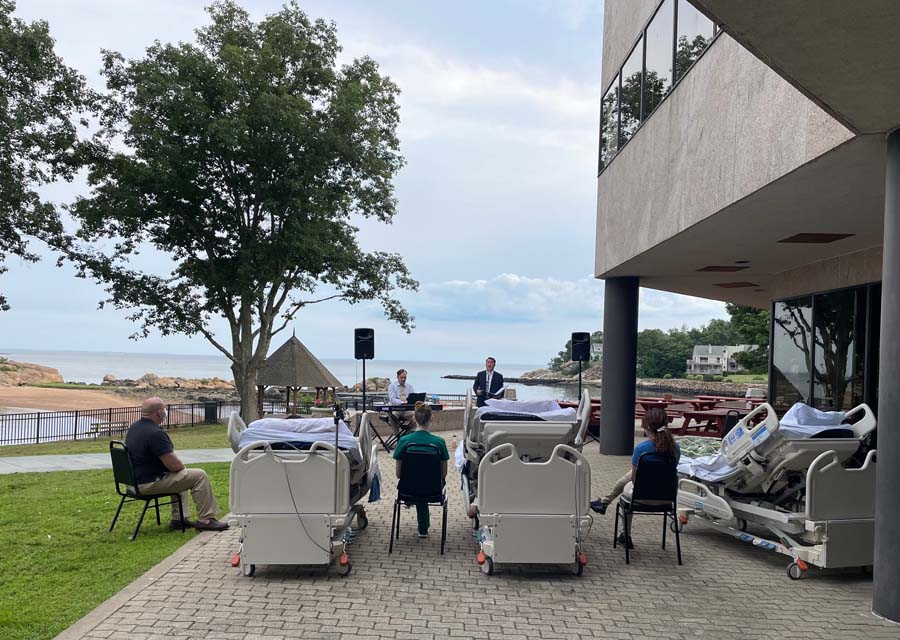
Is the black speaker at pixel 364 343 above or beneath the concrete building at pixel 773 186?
beneath

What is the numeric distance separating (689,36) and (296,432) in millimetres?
7283

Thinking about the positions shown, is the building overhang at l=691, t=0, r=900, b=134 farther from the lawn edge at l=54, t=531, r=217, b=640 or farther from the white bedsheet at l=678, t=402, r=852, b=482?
the lawn edge at l=54, t=531, r=217, b=640

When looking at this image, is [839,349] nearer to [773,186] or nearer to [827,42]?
[773,186]

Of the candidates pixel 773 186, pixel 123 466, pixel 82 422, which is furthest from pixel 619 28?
pixel 82 422

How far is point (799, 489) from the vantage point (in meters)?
6.79

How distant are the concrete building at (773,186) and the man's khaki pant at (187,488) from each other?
236 inches

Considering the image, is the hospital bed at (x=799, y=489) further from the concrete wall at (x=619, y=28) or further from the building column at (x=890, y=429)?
the concrete wall at (x=619, y=28)

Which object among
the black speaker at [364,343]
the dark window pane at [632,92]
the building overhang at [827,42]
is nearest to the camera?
the building overhang at [827,42]

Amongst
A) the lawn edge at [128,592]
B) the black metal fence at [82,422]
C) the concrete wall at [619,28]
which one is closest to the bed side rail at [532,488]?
the lawn edge at [128,592]

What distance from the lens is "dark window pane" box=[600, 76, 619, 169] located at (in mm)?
14051

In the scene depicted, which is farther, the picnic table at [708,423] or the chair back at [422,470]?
the picnic table at [708,423]

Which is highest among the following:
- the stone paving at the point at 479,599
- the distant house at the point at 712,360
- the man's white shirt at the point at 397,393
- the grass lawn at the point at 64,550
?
the distant house at the point at 712,360

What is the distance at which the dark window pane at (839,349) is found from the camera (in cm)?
1078

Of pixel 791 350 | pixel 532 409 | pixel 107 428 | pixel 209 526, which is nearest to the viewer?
pixel 209 526
